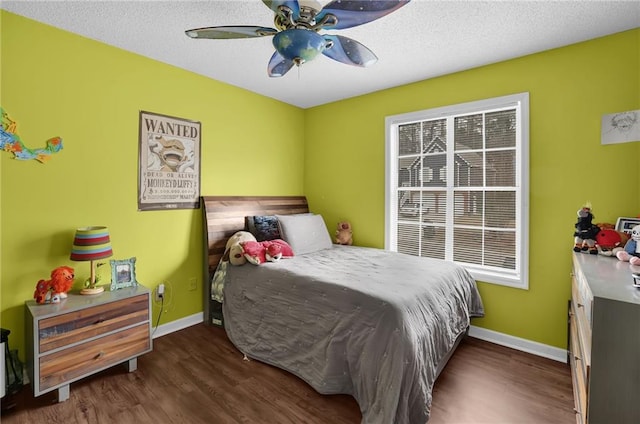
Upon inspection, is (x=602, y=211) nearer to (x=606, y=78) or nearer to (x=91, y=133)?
(x=606, y=78)

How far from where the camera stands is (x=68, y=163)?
2.26m

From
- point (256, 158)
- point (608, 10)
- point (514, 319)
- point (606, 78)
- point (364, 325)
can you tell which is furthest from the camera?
point (256, 158)

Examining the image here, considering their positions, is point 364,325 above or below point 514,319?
above

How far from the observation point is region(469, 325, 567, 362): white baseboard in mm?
2432

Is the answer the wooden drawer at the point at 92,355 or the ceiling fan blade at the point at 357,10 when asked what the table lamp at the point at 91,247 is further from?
the ceiling fan blade at the point at 357,10

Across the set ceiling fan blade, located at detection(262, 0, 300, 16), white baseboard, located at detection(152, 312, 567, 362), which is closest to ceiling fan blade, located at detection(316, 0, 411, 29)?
ceiling fan blade, located at detection(262, 0, 300, 16)

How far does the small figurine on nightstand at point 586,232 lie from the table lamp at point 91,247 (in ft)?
11.1

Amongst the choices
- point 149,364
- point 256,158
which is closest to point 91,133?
point 256,158

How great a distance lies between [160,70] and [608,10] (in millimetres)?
3411

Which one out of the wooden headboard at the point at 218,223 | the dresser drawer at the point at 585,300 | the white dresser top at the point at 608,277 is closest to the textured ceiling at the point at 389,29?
the wooden headboard at the point at 218,223

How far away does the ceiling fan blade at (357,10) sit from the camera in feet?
4.67

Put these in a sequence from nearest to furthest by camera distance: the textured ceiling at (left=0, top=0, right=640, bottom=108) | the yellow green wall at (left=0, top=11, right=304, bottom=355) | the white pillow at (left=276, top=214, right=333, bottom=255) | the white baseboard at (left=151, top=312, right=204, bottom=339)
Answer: the textured ceiling at (left=0, top=0, right=640, bottom=108), the yellow green wall at (left=0, top=11, right=304, bottom=355), the white baseboard at (left=151, top=312, right=204, bottom=339), the white pillow at (left=276, top=214, right=333, bottom=255)

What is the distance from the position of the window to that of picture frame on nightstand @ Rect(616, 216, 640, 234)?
2.05 feet

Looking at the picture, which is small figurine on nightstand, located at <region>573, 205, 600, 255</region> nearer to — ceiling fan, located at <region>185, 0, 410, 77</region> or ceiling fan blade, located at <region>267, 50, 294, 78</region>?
Answer: ceiling fan, located at <region>185, 0, 410, 77</region>
